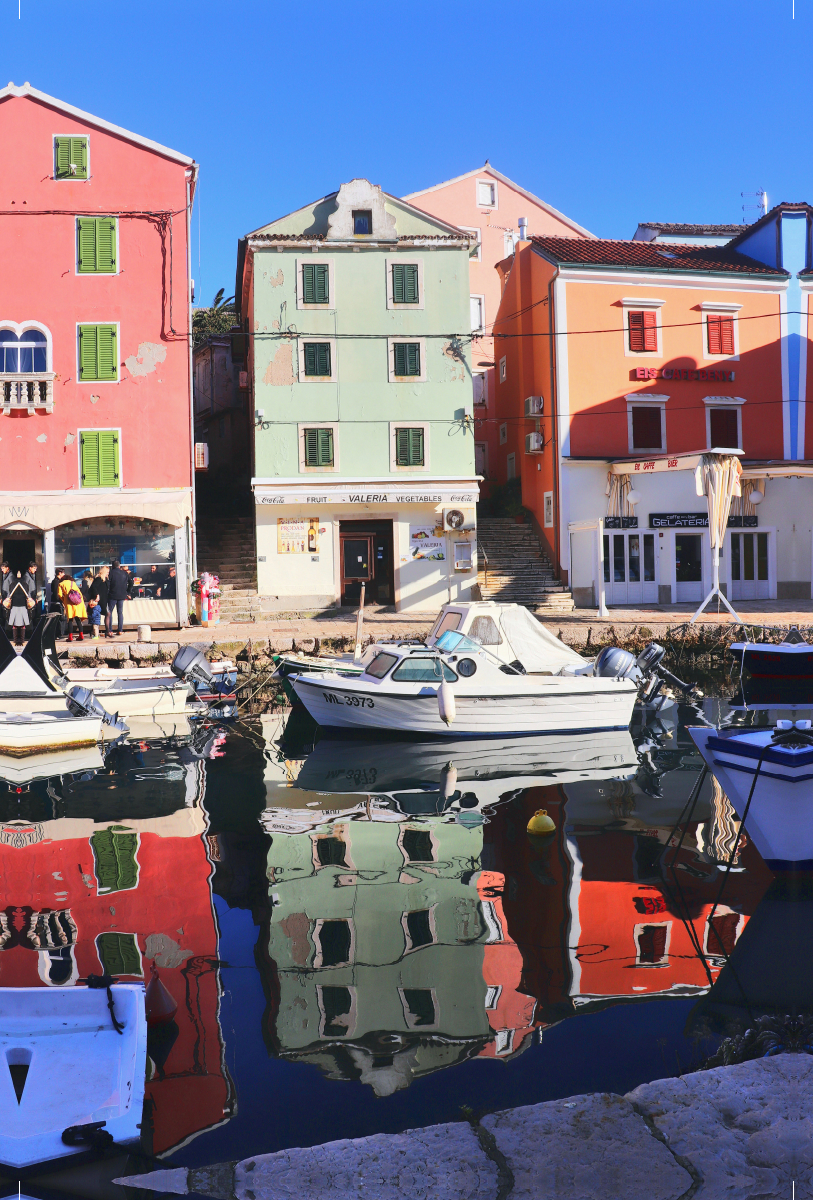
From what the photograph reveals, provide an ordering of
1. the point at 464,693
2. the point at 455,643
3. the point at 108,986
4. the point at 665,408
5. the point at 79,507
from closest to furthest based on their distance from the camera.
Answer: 1. the point at 108,986
2. the point at 464,693
3. the point at 455,643
4. the point at 79,507
5. the point at 665,408

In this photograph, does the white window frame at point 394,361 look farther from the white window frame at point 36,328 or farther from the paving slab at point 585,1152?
the paving slab at point 585,1152

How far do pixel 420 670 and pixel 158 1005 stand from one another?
10.1m

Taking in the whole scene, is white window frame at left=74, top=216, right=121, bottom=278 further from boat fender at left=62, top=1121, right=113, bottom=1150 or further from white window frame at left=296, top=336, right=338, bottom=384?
boat fender at left=62, top=1121, right=113, bottom=1150

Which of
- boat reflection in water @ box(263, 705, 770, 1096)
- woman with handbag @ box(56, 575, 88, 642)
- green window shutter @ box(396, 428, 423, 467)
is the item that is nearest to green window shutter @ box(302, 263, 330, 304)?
green window shutter @ box(396, 428, 423, 467)

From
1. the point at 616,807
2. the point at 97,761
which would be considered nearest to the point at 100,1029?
the point at 616,807

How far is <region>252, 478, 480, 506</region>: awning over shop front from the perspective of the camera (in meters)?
28.8

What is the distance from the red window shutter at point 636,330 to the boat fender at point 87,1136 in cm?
3033

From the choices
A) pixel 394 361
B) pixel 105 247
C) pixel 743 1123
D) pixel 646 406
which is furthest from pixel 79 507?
pixel 743 1123

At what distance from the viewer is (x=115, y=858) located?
10.5m

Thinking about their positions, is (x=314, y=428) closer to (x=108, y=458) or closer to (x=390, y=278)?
(x=390, y=278)

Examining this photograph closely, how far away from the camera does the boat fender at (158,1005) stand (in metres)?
6.36

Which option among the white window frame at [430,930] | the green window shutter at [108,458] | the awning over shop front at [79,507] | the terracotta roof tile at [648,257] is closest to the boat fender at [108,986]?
the white window frame at [430,930]

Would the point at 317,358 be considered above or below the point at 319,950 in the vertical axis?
above

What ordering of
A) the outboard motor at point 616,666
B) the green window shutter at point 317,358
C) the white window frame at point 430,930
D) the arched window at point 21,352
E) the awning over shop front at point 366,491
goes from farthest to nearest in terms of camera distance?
the green window shutter at point 317,358 → the awning over shop front at point 366,491 → the arched window at point 21,352 → the outboard motor at point 616,666 → the white window frame at point 430,930
